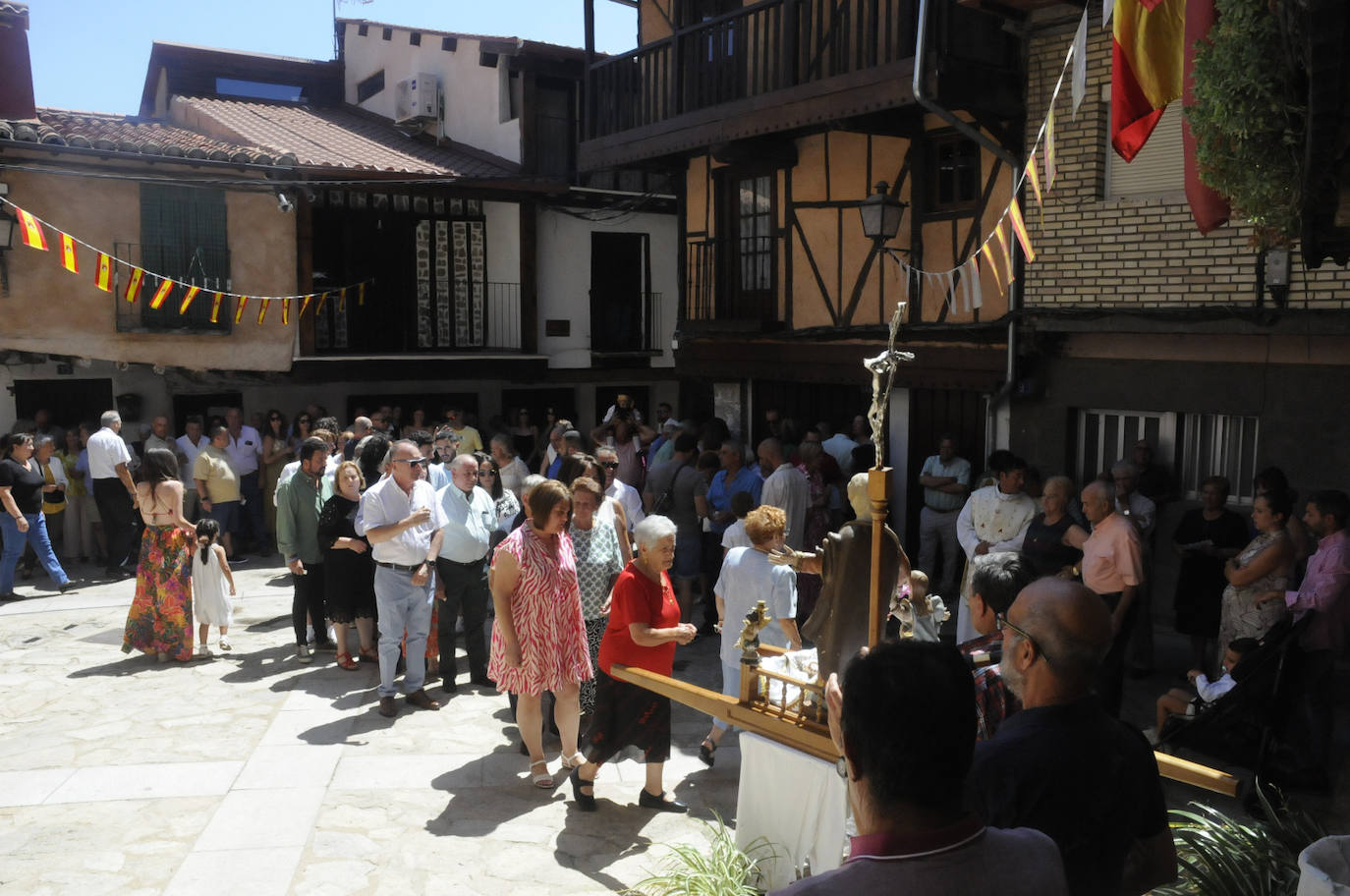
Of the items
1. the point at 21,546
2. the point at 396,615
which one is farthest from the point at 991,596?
the point at 21,546

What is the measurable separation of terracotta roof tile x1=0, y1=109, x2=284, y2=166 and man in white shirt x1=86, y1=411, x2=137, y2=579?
4339 millimetres

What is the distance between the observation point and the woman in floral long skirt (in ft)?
29.1

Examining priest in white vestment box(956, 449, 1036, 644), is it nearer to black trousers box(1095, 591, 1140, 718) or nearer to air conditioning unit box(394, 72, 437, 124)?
black trousers box(1095, 591, 1140, 718)

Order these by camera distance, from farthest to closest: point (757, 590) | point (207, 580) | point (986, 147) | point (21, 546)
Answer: point (21, 546)
point (986, 147)
point (207, 580)
point (757, 590)

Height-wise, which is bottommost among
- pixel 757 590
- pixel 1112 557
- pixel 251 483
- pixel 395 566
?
pixel 251 483

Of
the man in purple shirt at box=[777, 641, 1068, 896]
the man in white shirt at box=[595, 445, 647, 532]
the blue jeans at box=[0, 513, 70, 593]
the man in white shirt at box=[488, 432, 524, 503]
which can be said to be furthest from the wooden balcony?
the man in purple shirt at box=[777, 641, 1068, 896]

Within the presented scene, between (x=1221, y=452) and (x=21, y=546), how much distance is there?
38.9ft

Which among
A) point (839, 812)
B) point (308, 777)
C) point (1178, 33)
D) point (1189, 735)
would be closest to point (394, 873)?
point (308, 777)

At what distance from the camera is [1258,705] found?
19.7 ft

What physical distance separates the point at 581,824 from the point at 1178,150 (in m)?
7.44

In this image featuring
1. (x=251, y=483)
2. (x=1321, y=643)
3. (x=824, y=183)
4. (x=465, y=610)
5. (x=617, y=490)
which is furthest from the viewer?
(x=251, y=483)

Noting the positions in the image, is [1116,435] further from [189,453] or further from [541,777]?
[189,453]

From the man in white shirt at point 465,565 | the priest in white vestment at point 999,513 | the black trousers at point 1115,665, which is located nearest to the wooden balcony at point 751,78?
the priest in white vestment at point 999,513

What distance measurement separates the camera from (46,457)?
12.3 meters
